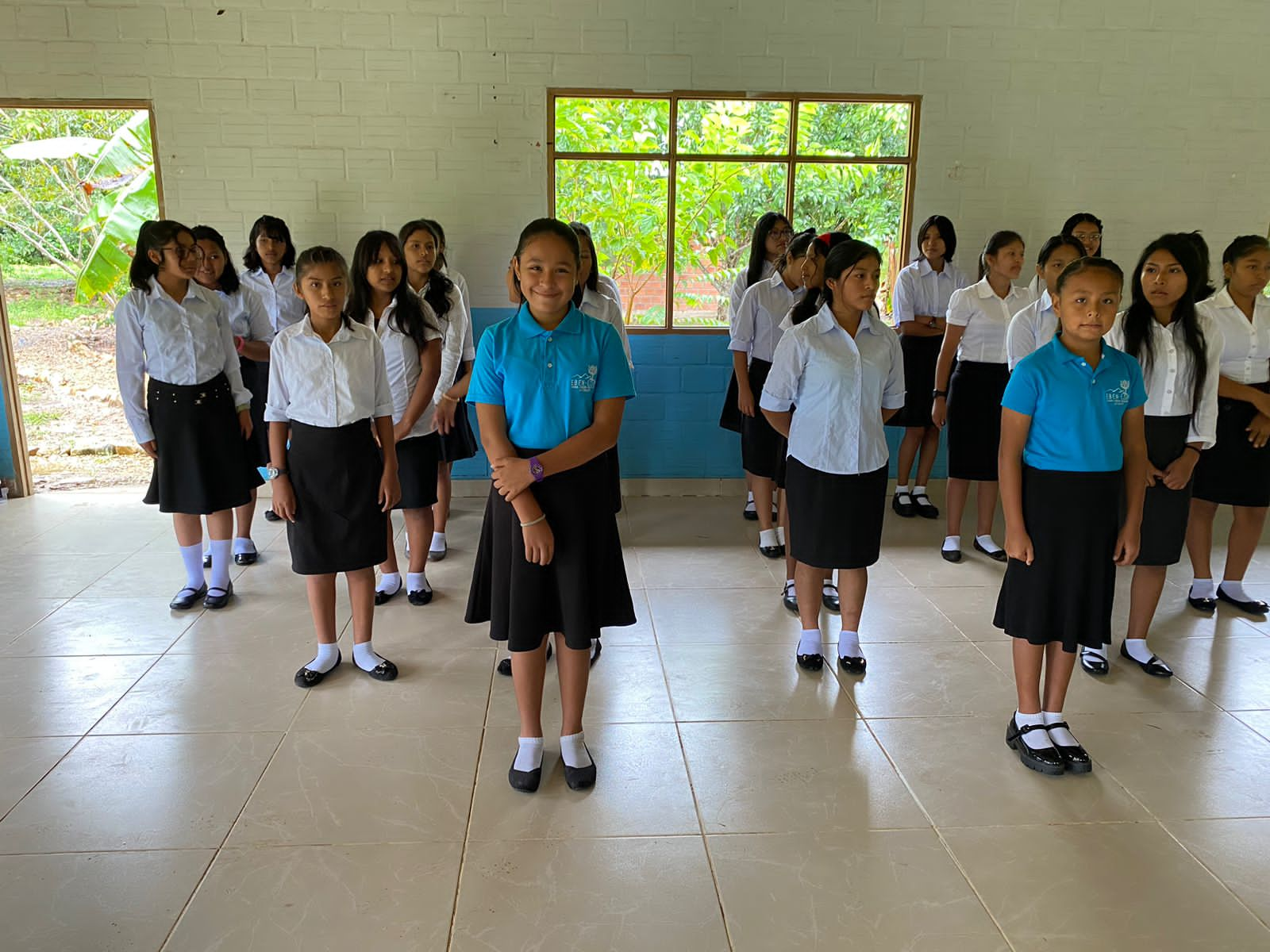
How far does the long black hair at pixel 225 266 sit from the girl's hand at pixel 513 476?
2.83 m

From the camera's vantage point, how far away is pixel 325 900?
211 cm

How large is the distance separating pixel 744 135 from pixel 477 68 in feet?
5.38

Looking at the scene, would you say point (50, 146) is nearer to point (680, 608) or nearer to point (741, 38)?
point (741, 38)

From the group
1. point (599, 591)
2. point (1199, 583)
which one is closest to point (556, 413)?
point (599, 591)

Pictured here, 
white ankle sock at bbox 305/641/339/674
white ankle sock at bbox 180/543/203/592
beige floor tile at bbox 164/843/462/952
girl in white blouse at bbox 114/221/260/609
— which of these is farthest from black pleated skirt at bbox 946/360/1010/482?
white ankle sock at bbox 180/543/203/592

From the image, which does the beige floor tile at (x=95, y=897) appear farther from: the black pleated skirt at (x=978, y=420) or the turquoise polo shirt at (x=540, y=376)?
the black pleated skirt at (x=978, y=420)

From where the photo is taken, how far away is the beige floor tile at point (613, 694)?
2971 millimetres

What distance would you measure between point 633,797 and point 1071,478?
1.51 m

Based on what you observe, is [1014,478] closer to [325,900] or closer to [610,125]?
[325,900]

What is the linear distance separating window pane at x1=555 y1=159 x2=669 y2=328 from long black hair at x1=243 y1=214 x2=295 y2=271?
157cm

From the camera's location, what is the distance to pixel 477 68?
533 cm

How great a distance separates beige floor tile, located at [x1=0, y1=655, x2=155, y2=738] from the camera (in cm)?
291

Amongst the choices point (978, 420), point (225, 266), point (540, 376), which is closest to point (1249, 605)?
point (978, 420)

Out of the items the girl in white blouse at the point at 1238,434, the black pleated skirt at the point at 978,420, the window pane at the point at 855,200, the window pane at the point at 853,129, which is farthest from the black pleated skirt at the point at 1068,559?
the window pane at the point at 853,129
